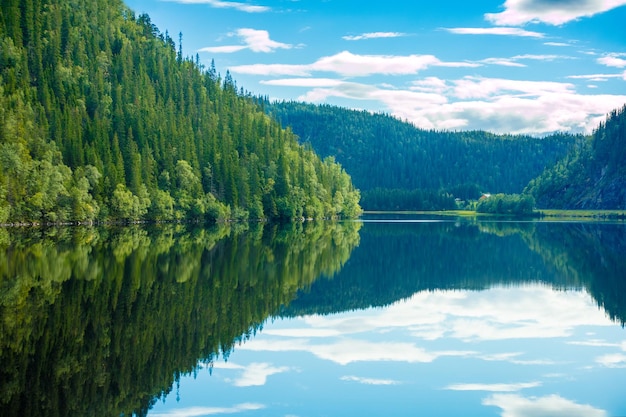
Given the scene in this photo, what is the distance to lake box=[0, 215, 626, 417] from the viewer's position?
19.3 m

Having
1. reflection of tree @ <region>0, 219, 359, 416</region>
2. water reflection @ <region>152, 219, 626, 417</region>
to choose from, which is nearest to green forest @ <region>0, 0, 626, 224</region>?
reflection of tree @ <region>0, 219, 359, 416</region>

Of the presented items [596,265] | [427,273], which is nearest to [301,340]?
[427,273]

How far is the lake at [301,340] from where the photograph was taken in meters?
19.3

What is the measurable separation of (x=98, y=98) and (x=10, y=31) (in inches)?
967

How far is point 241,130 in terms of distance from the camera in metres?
178

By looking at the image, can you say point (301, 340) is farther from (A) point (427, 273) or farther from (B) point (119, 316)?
(A) point (427, 273)

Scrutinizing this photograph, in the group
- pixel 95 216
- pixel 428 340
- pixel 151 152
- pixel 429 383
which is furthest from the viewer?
pixel 151 152

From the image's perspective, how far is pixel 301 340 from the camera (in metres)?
27.5

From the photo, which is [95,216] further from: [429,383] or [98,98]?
[429,383]

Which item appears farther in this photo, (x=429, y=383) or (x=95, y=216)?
(x=95, y=216)

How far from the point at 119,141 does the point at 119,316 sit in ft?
392

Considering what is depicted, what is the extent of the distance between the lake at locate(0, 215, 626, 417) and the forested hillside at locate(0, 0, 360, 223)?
54792 mm

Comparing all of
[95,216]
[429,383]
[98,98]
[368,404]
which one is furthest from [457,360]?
[98,98]

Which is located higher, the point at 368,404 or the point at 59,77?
the point at 59,77
